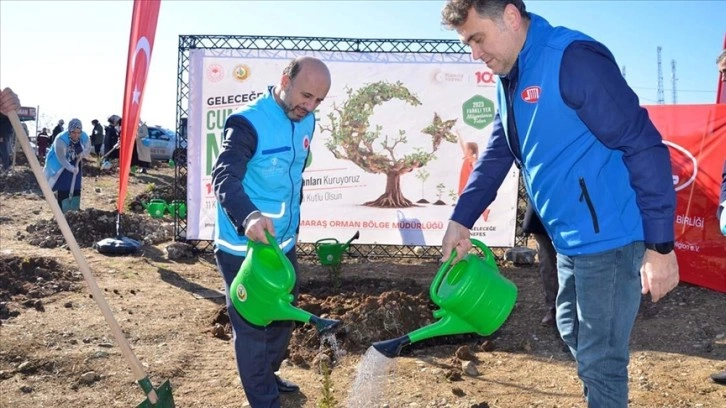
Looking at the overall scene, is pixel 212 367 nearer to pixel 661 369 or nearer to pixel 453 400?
pixel 453 400

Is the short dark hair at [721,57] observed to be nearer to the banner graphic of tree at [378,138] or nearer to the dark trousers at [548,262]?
the dark trousers at [548,262]

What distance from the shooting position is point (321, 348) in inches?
186

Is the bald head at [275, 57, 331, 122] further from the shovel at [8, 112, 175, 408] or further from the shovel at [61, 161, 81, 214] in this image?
the shovel at [61, 161, 81, 214]

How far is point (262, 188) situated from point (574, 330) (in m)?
1.48

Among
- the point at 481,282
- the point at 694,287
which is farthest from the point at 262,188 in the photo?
the point at 694,287

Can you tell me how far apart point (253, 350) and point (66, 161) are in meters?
7.15

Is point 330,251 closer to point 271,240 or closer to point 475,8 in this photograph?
point 271,240

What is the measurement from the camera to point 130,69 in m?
6.81

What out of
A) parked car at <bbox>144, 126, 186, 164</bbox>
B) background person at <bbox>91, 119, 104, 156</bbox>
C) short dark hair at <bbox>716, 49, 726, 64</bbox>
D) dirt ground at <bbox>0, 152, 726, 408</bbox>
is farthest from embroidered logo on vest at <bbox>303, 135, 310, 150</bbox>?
parked car at <bbox>144, 126, 186, 164</bbox>

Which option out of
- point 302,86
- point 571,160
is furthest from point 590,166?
point 302,86

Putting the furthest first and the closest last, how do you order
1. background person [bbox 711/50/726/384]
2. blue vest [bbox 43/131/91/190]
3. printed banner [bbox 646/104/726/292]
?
blue vest [bbox 43/131/91/190], printed banner [bbox 646/104/726/292], background person [bbox 711/50/726/384]

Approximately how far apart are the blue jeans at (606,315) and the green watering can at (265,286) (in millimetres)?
944

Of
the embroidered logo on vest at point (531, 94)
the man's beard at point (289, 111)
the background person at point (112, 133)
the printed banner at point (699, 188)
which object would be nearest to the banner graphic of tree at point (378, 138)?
the printed banner at point (699, 188)

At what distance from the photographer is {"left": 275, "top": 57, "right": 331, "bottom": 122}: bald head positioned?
308 centimetres
